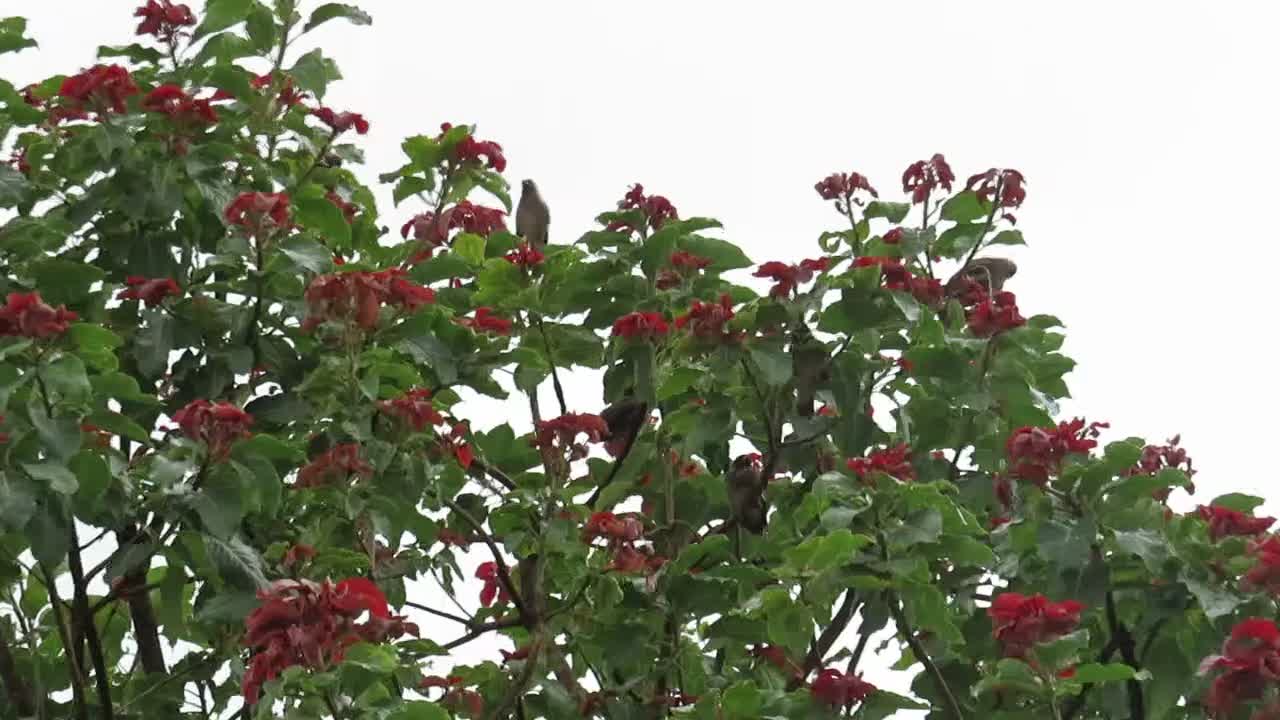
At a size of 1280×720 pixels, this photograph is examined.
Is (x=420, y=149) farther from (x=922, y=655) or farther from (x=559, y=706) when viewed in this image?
(x=922, y=655)

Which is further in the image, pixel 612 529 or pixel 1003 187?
pixel 1003 187

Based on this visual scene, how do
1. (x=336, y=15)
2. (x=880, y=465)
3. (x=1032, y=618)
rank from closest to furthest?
(x=1032, y=618), (x=880, y=465), (x=336, y=15)

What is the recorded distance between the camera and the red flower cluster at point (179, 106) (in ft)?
13.3

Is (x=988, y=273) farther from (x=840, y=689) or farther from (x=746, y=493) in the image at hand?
(x=840, y=689)

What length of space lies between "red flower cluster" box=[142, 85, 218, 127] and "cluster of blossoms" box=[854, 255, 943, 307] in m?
1.44

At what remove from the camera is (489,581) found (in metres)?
4.20

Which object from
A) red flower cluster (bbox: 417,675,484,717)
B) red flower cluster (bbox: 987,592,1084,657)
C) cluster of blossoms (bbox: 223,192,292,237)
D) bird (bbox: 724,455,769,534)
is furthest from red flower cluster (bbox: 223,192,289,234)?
red flower cluster (bbox: 987,592,1084,657)

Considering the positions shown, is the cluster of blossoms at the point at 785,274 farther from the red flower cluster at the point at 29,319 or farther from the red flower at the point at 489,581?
the red flower cluster at the point at 29,319

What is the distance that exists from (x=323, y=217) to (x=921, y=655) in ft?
5.42

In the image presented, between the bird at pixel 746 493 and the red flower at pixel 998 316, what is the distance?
62 centimetres

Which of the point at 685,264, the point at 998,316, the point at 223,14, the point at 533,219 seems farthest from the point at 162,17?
the point at 998,316

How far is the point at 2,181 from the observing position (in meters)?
4.19

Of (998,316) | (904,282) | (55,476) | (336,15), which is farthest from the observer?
(336,15)

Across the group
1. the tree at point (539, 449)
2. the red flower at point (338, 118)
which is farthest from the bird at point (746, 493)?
the red flower at point (338, 118)
